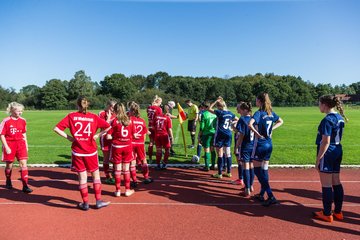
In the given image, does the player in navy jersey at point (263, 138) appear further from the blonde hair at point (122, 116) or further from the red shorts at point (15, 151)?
the red shorts at point (15, 151)

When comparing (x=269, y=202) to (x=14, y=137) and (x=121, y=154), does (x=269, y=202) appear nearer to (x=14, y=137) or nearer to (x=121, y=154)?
(x=121, y=154)

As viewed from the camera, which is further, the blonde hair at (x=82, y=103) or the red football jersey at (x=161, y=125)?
the red football jersey at (x=161, y=125)

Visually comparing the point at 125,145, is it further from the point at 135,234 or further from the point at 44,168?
the point at 44,168

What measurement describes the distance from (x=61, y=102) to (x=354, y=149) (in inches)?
3168

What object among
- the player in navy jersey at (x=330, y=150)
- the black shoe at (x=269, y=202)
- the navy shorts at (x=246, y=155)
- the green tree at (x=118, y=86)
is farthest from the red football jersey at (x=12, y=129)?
the green tree at (x=118, y=86)

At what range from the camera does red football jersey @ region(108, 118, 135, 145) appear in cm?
608

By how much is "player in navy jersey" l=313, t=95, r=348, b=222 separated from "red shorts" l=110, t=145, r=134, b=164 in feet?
11.8

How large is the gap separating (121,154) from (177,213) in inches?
68.8

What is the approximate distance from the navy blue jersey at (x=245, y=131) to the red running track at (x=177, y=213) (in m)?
1.12

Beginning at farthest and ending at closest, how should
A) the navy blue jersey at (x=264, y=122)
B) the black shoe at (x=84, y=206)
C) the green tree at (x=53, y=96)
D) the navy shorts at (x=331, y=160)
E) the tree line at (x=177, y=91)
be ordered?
the tree line at (x=177, y=91) → the green tree at (x=53, y=96) → the navy blue jersey at (x=264, y=122) → the black shoe at (x=84, y=206) → the navy shorts at (x=331, y=160)

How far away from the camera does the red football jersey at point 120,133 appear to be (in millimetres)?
6082

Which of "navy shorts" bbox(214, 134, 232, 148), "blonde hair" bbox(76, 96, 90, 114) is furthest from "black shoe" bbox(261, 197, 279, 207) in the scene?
"blonde hair" bbox(76, 96, 90, 114)

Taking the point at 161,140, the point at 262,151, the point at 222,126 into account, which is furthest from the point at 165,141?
the point at 262,151

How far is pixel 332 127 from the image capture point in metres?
4.63
